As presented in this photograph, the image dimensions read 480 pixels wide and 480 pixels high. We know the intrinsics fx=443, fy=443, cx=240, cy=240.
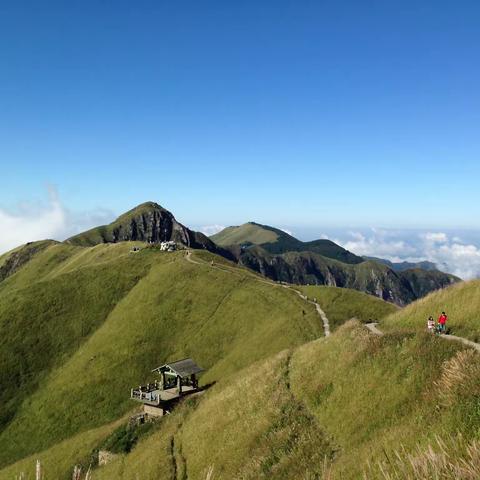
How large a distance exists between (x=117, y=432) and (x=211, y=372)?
71.2 feet

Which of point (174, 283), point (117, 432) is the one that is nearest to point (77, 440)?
point (117, 432)

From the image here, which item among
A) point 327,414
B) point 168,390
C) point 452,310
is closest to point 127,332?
point 168,390

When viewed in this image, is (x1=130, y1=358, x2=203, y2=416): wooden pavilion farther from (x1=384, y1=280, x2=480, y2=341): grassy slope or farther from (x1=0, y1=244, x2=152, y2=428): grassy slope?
(x1=0, y1=244, x2=152, y2=428): grassy slope

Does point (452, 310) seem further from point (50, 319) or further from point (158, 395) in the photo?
point (50, 319)

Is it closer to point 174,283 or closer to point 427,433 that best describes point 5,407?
point 174,283

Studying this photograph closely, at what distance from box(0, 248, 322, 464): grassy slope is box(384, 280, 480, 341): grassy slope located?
25299 mm

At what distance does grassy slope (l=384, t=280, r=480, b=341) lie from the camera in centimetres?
3794

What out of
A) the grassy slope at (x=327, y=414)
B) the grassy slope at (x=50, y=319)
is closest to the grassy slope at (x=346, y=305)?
the grassy slope at (x=327, y=414)

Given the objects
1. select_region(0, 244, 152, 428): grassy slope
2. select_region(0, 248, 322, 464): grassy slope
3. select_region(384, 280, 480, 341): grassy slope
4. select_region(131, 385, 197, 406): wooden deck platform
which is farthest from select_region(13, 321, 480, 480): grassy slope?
select_region(0, 244, 152, 428): grassy slope

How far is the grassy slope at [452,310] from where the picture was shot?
3794 cm

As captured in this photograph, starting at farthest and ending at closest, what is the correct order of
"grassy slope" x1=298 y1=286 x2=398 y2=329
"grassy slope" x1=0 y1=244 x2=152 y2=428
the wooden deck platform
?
"grassy slope" x1=0 y1=244 x2=152 y2=428
"grassy slope" x1=298 y1=286 x2=398 y2=329
the wooden deck platform

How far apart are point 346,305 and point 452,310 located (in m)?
46.8

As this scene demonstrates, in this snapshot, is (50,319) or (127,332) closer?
(127,332)

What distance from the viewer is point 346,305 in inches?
3499
